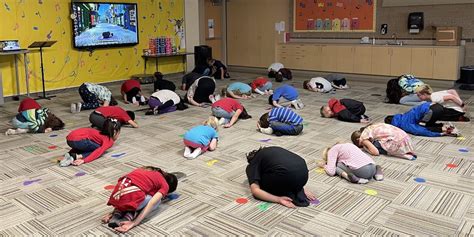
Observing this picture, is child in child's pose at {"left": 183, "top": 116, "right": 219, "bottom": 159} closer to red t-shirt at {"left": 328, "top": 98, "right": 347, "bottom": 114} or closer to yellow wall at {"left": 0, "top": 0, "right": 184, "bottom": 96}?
red t-shirt at {"left": 328, "top": 98, "right": 347, "bottom": 114}

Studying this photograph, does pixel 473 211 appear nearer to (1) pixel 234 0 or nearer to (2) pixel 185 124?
(2) pixel 185 124

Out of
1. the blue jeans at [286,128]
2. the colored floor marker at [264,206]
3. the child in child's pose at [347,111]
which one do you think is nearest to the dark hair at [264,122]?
the blue jeans at [286,128]

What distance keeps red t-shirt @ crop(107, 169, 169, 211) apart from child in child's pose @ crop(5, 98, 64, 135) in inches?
130

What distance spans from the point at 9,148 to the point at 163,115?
7.89ft

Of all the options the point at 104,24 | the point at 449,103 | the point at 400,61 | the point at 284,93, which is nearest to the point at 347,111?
the point at 284,93

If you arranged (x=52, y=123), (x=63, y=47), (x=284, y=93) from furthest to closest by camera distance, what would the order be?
(x=63, y=47)
(x=284, y=93)
(x=52, y=123)

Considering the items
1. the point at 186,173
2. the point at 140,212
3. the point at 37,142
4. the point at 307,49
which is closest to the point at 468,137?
the point at 186,173

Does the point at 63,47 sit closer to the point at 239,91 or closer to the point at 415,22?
the point at 239,91

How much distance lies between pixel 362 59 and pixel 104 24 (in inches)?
242

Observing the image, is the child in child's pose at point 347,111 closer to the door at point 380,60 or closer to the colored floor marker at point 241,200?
the colored floor marker at point 241,200

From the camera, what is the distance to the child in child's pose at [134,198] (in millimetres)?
3123

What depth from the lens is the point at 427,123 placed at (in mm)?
5633

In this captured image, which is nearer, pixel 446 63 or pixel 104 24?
pixel 446 63

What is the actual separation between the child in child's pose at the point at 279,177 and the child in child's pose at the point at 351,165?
0.58 m
